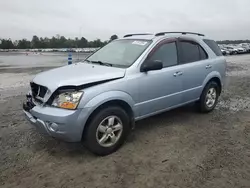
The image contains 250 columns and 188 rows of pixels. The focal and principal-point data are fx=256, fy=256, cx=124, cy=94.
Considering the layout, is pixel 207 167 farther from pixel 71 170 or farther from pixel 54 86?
pixel 54 86

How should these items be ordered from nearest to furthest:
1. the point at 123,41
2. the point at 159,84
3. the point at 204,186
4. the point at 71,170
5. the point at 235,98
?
the point at 204,186
the point at 71,170
the point at 159,84
the point at 123,41
the point at 235,98

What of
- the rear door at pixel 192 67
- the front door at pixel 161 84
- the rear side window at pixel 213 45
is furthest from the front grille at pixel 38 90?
the rear side window at pixel 213 45

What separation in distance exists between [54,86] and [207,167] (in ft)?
7.51

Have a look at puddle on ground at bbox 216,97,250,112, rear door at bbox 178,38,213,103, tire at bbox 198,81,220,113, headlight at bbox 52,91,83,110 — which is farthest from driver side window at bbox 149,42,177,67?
puddle on ground at bbox 216,97,250,112

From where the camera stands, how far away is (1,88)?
8.85 meters

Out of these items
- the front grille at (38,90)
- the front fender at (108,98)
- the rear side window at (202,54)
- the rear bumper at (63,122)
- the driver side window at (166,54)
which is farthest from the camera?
the rear side window at (202,54)

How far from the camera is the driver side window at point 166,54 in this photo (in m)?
4.41

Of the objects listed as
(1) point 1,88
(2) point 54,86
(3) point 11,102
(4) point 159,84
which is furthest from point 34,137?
(1) point 1,88

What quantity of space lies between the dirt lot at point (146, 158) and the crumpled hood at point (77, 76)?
1039 millimetres

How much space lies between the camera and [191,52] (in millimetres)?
5102

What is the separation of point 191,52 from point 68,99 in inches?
112

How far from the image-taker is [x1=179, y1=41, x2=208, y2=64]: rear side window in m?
4.90

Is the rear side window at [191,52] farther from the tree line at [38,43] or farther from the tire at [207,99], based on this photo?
the tree line at [38,43]

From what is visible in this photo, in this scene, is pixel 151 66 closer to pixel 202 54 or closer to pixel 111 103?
pixel 111 103
